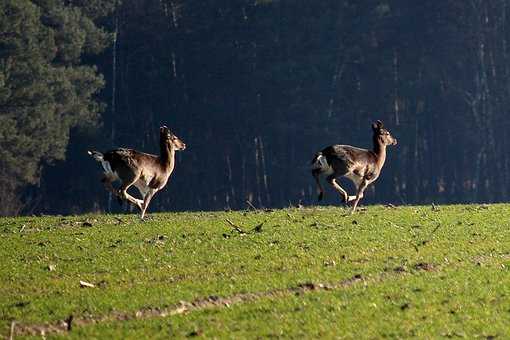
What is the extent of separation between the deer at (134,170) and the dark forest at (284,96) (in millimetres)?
38916

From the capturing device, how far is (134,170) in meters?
25.7

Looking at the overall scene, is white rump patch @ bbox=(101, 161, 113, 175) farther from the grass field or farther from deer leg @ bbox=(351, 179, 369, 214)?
deer leg @ bbox=(351, 179, 369, 214)

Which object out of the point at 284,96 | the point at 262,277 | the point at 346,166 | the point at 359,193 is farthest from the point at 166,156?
the point at 284,96

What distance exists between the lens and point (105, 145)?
68938mm

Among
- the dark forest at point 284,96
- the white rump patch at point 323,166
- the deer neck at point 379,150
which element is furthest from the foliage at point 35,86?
the white rump patch at point 323,166

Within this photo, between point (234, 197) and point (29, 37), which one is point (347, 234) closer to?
point (29, 37)

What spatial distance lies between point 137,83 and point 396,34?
13.9m

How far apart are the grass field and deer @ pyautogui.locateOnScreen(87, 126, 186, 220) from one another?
62cm

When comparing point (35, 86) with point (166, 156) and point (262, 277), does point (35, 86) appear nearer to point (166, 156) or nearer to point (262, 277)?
point (166, 156)

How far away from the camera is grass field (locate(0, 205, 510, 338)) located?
44.4 ft

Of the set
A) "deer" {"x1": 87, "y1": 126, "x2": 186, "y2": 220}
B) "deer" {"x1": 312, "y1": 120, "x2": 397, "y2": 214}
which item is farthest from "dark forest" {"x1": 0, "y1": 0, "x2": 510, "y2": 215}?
"deer" {"x1": 87, "y1": 126, "x2": 186, "y2": 220}

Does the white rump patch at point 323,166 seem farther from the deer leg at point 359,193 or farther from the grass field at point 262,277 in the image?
the grass field at point 262,277

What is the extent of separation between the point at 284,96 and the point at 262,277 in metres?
54.2

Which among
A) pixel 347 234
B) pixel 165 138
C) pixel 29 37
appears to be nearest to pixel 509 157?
pixel 29 37
